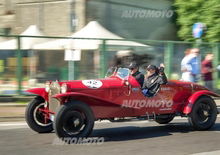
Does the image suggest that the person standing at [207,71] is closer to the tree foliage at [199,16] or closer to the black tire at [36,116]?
the black tire at [36,116]

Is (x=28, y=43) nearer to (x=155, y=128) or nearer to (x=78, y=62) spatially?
(x=78, y=62)

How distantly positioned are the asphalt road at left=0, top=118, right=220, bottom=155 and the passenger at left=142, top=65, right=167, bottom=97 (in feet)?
2.77

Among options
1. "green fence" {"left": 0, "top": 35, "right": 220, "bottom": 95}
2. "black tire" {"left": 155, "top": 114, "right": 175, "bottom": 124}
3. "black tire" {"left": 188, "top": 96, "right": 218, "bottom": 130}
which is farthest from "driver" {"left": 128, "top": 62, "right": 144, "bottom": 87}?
"green fence" {"left": 0, "top": 35, "right": 220, "bottom": 95}

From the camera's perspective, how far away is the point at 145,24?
24656 millimetres

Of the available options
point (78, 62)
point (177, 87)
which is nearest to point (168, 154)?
point (177, 87)

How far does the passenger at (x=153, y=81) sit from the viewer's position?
28.8ft

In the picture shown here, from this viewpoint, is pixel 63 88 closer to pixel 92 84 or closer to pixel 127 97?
pixel 92 84

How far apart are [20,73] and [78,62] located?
184 cm

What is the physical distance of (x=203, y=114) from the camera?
935 cm

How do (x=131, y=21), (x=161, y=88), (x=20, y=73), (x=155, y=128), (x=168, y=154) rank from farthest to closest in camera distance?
(x=131, y=21)
(x=20, y=73)
(x=155, y=128)
(x=161, y=88)
(x=168, y=154)

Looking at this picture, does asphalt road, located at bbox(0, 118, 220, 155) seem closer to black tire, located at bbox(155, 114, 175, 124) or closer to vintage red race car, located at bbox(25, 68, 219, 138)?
black tire, located at bbox(155, 114, 175, 124)

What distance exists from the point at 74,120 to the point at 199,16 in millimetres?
17204

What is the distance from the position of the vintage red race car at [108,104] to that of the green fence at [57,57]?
189 inches

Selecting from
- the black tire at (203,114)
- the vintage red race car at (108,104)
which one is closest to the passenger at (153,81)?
the vintage red race car at (108,104)
